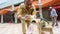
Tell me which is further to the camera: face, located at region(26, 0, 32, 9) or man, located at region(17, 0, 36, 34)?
man, located at region(17, 0, 36, 34)

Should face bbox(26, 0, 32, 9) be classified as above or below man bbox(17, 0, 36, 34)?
above

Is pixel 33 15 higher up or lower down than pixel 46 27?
higher up

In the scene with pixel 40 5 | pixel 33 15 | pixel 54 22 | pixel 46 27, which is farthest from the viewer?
pixel 40 5

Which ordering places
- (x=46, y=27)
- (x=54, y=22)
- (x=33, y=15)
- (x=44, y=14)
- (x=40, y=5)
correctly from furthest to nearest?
(x=44, y=14)
(x=40, y=5)
(x=54, y=22)
(x=46, y=27)
(x=33, y=15)

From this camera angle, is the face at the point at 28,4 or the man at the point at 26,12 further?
the man at the point at 26,12

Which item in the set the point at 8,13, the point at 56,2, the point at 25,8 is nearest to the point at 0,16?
the point at 8,13

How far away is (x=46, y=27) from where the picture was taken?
31.4ft

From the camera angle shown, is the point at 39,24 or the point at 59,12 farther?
the point at 59,12

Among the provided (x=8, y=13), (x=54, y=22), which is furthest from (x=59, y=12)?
(x=54, y=22)

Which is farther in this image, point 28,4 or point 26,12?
point 26,12

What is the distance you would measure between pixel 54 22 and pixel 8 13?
9.25 metres

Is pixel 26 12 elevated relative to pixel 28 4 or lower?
lower

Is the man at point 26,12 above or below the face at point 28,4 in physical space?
below

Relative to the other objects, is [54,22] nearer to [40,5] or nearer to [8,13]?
[40,5]
